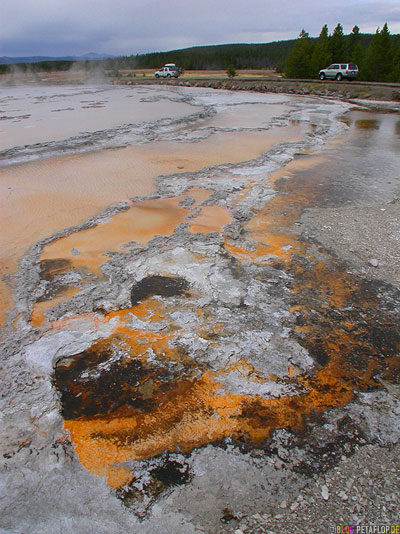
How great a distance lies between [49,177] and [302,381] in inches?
271

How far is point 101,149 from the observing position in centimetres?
986

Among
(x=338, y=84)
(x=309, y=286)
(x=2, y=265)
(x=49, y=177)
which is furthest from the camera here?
(x=338, y=84)

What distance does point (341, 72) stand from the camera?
2511 centimetres

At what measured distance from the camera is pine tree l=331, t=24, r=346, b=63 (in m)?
32.6

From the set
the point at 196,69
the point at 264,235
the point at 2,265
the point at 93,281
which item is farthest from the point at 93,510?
the point at 196,69

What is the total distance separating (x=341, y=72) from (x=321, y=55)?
692 cm

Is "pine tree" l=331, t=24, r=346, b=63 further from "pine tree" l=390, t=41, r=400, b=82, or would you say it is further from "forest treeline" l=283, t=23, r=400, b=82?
"pine tree" l=390, t=41, r=400, b=82

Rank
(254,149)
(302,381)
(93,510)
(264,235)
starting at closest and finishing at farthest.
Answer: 1. (93,510)
2. (302,381)
3. (264,235)
4. (254,149)

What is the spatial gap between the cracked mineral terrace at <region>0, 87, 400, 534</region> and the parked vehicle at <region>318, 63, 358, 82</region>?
23470mm

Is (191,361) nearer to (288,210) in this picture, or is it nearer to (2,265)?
(2,265)

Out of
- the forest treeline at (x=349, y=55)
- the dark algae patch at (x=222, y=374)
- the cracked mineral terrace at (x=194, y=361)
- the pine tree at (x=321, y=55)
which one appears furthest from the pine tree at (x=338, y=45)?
the dark algae patch at (x=222, y=374)

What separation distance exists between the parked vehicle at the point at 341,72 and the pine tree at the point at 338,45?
909 centimetres

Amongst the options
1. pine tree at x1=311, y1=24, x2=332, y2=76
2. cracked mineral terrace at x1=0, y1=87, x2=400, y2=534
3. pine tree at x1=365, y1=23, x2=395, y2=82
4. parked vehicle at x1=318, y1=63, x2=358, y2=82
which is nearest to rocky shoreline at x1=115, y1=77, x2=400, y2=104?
parked vehicle at x1=318, y1=63, x2=358, y2=82

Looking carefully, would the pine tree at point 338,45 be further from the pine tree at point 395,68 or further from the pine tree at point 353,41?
the pine tree at point 395,68
